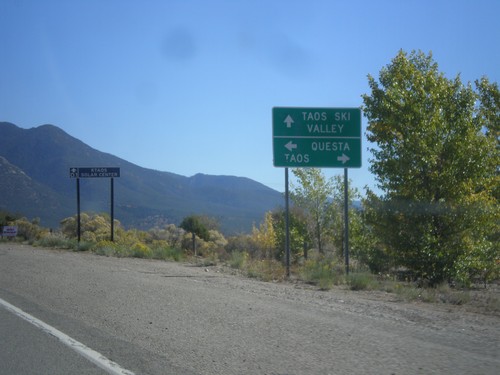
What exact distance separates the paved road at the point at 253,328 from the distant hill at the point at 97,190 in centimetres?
4494

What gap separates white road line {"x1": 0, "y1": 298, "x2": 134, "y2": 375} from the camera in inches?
286

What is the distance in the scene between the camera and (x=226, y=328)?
951 cm

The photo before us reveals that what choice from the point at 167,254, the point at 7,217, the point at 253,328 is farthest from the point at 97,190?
the point at 253,328

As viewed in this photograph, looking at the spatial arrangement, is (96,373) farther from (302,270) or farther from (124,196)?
(124,196)

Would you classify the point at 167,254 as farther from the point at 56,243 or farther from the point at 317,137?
the point at 56,243

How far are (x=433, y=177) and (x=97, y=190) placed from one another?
2331 inches

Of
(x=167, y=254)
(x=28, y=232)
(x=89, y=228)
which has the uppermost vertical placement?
(x=89, y=228)

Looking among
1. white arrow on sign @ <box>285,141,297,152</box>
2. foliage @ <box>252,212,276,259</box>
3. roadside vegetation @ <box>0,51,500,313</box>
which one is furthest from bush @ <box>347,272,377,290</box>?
foliage @ <box>252,212,276,259</box>

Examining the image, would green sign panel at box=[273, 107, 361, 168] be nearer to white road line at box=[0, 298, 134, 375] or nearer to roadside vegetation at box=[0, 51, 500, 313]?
roadside vegetation at box=[0, 51, 500, 313]

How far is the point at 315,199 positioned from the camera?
111 feet

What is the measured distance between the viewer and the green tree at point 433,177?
17.2 m

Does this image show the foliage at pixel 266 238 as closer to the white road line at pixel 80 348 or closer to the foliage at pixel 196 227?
the foliage at pixel 196 227

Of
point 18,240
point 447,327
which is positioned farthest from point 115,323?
point 18,240

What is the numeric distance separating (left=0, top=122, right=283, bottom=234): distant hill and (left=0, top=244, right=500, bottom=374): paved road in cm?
4494
